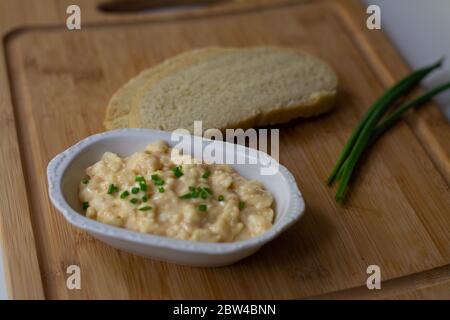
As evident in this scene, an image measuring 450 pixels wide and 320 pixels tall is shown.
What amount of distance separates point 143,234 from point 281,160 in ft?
4.02

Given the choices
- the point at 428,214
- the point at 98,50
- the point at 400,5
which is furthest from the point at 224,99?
the point at 400,5

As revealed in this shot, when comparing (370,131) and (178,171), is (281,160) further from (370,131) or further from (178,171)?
(178,171)

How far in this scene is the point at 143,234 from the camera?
2.91 metres

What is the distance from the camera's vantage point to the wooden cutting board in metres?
3.18

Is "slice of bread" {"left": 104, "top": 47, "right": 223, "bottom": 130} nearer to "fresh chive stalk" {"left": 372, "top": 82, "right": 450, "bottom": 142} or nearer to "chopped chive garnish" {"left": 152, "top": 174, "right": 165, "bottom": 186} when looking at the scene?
"chopped chive garnish" {"left": 152, "top": 174, "right": 165, "bottom": 186}

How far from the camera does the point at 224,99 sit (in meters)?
4.00

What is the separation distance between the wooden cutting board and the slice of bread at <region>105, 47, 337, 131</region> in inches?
6.8

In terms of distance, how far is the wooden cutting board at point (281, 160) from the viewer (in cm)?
318

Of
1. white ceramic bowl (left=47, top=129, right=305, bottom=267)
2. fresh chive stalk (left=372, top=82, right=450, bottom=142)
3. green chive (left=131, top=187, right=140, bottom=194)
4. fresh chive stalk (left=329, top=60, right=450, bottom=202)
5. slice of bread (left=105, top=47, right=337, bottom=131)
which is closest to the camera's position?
white ceramic bowl (left=47, top=129, right=305, bottom=267)

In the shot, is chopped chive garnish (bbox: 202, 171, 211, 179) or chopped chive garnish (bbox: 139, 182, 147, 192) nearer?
chopped chive garnish (bbox: 139, 182, 147, 192)

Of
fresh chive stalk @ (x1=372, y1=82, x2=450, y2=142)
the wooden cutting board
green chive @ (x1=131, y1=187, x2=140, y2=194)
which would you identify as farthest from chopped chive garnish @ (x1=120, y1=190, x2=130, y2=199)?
fresh chive stalk @ (x1=372, y1=82, x2=450, y2=142)

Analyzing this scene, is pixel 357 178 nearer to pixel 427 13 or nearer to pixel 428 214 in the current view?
pixel 428 214

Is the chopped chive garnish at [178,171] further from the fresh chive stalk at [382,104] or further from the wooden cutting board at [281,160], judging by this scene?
the fresh chive stalk at [382,104]

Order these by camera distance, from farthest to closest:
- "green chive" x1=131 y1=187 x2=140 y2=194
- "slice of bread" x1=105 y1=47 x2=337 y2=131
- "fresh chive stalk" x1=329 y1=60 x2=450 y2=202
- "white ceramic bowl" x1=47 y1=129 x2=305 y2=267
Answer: "slice of bread" x1=105 y1=47 x2=337 y2=131, "fresh chive stalk" x1=329 y1=60 x2=450 y2=202, "green chive" x1=131 y1=187 x2=140 y2=194, "white ceramic bowl" x1=47 y1=129 x2=305 y2=267
